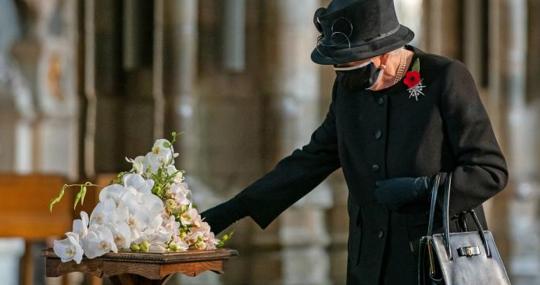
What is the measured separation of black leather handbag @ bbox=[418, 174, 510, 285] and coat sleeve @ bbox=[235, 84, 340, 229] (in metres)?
0.61

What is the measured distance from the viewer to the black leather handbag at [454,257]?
4.44m

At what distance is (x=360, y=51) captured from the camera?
458 centimetres

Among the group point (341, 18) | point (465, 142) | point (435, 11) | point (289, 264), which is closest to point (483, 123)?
point (465, 142)

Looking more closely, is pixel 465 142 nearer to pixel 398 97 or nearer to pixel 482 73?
pixel 398 97

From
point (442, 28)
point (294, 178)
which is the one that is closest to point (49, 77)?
point (442, 28)

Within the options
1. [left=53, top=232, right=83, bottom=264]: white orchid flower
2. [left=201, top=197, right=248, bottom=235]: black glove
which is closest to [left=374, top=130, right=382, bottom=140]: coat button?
[left=201, top=197, right=248, bottom=235]: black glove

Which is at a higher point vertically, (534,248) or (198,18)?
(198,18)

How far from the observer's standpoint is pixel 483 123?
461cm

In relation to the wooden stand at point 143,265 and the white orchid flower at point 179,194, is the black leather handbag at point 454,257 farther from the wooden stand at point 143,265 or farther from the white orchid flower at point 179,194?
the white orchid flower at point 179,194

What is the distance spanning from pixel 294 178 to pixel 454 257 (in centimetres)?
77

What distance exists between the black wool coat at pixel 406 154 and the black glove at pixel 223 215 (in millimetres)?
35

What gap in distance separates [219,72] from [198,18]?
1.28 feet

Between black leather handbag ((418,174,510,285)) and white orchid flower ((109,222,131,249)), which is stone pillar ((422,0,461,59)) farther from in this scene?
white orchid flower ((109,222,131,249))

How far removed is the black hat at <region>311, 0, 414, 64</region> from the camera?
4.61 m
